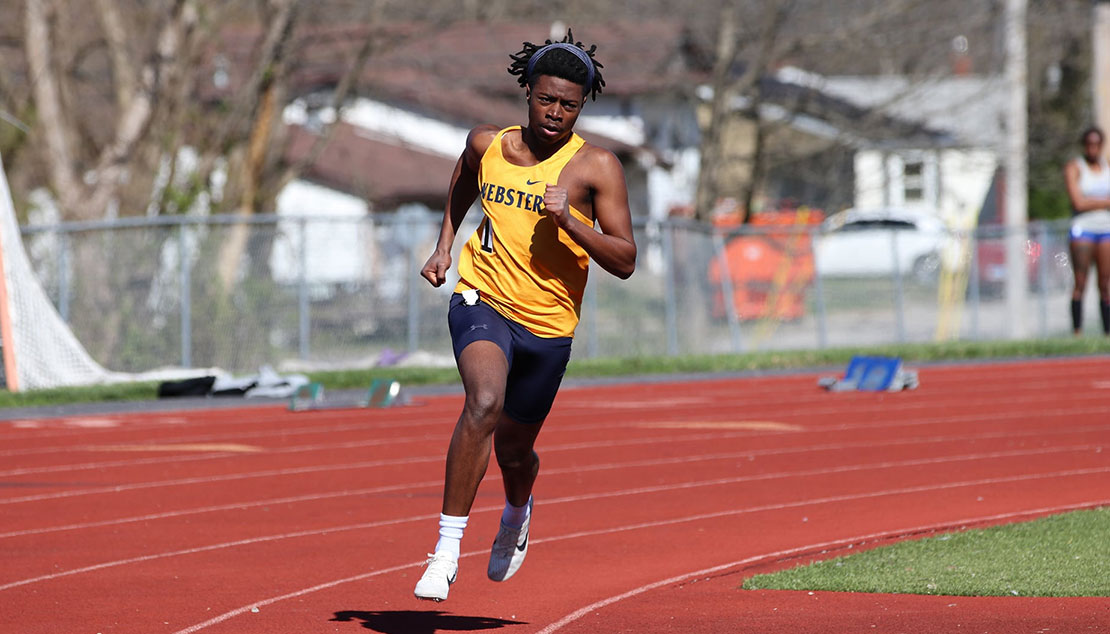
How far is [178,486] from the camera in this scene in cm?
1026

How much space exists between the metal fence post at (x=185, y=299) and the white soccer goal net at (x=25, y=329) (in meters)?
1.84

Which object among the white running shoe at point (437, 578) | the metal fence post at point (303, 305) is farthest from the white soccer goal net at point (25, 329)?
the white running shoe at point (437, 578)

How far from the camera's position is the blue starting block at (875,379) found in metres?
15.5

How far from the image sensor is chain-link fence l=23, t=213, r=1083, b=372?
18.2 m

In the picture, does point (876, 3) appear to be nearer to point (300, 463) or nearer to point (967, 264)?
point (967, 264)

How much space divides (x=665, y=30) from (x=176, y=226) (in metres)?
10.1

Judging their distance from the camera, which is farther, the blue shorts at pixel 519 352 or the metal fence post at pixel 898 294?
the metal fence post at pixel 898 294

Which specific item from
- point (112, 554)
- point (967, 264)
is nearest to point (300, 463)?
point (112, 554)

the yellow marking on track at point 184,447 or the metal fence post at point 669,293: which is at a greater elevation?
the metal fence post at point 669,293

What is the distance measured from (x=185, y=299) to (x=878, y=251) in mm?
10206

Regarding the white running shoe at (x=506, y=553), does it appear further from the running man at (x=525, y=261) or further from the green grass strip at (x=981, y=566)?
the green grass strip at (x=981, y=566)

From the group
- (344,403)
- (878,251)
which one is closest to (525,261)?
(344,403)

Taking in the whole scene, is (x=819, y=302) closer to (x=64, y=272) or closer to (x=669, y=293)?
(x=669, y=293)

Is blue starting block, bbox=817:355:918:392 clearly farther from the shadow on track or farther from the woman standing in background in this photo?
the shadow on track
